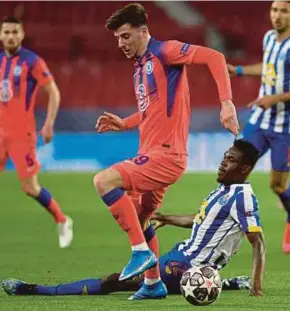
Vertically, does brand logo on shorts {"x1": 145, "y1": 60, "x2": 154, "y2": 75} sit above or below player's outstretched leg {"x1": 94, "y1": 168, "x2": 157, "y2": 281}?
above

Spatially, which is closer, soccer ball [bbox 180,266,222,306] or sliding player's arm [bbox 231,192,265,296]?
soccer ball [bbox 180,266,222,306]

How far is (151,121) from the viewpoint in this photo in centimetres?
693

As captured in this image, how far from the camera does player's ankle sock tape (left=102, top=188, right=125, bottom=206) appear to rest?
261 inches

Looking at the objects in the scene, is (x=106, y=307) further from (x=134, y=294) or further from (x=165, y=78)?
(x=165, y=78)

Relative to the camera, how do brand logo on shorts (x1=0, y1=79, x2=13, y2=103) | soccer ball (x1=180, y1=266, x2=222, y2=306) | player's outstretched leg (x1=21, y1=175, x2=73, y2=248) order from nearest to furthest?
soccer ball (x1=180, y1=266, x2=222, y2=306)
player's outstretched leg (x1=21, y1=175, x2=73, y2=248)
brand logo on shorts (x1=0, y1=79, x2=13, y2=103)

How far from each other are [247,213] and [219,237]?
9.7 inches

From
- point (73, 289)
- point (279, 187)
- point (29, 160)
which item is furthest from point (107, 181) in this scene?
point (29, 160)

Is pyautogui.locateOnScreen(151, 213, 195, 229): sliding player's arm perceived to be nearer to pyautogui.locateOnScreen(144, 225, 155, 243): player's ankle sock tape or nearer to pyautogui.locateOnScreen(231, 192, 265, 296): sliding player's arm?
pyautogui.locateOnScreen(144, 225, 155, 243): player's ankle sock tape

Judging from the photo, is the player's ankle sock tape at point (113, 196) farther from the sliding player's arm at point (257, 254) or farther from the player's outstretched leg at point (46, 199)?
the player's outstretched leg at point (46, 199)

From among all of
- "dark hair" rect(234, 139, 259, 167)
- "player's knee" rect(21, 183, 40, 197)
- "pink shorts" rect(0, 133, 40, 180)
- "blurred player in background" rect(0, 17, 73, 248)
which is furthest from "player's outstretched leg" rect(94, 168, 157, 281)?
"pink shorts" rect(0, 133, 40, 180)

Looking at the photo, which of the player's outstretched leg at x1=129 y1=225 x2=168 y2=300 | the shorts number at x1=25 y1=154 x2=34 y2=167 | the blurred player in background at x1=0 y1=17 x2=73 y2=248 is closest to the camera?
the player's outstretched leg at x1=129 y1=225 x2=168 y2=300

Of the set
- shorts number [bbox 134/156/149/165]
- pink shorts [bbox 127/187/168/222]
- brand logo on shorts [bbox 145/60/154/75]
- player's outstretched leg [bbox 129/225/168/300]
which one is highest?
brand logo on shorts [bbox 145/60/154/75]

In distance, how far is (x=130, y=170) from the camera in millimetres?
6703

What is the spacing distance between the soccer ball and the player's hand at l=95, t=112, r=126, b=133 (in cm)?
125
